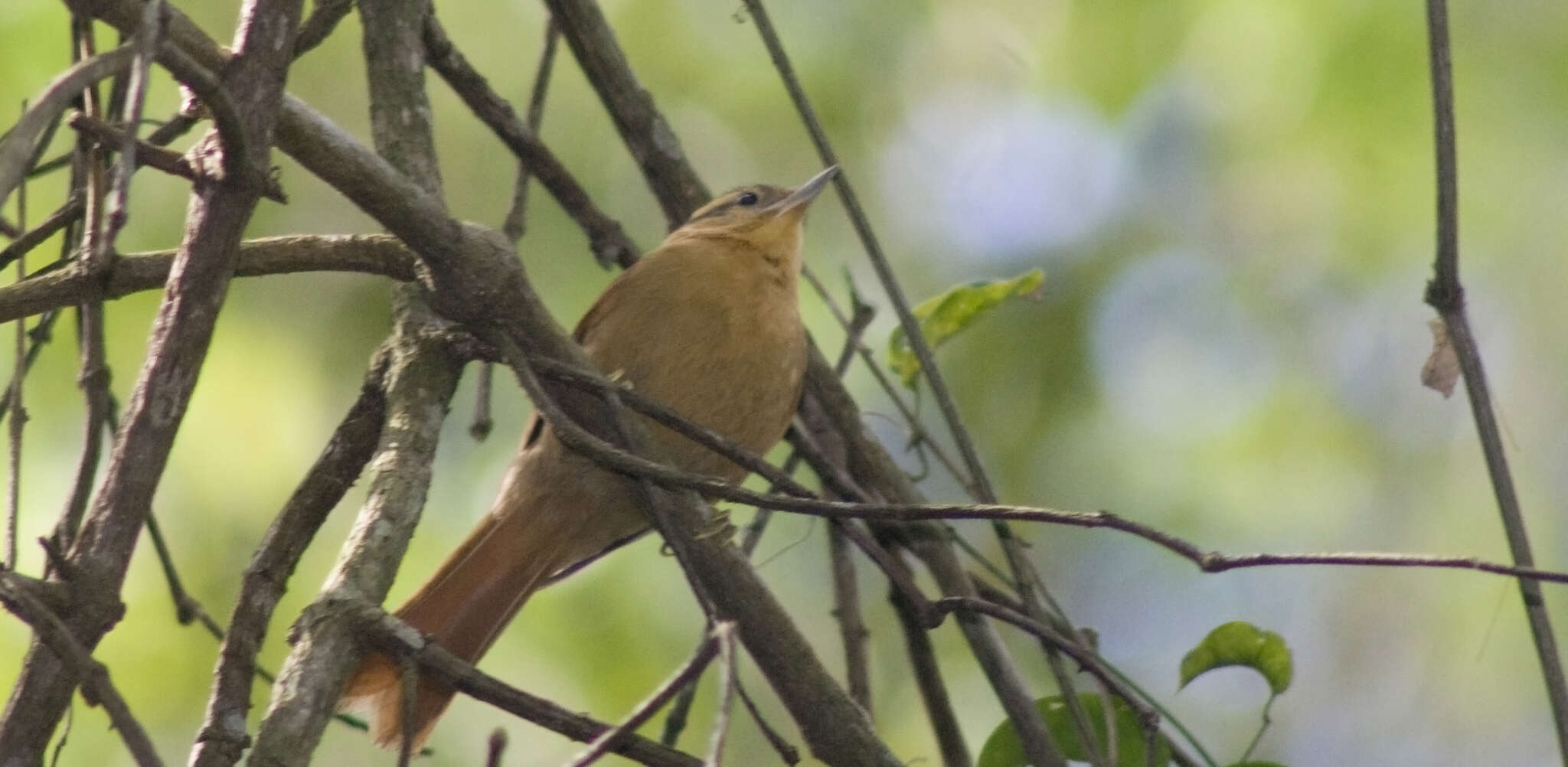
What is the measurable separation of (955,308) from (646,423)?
2.38ft

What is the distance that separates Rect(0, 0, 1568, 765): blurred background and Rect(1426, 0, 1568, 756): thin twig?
297cm

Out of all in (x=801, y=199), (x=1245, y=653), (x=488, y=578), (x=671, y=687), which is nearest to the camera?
(x=671, y=687)

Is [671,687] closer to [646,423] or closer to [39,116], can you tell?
[39,116]

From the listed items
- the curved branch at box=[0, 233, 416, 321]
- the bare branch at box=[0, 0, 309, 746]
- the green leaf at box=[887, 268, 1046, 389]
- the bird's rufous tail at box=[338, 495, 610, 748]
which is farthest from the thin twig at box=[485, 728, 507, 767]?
the green leaf at box=[887, 268, 1046, 389]

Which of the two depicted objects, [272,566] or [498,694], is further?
[272,566]

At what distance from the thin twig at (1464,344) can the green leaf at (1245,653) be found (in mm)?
421

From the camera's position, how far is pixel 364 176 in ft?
6.95

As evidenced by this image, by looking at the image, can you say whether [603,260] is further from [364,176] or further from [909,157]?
[909,157]

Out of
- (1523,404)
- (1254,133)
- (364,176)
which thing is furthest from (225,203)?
(1523,404)

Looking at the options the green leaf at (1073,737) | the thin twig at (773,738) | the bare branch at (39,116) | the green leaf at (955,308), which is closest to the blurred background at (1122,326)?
the green leaf at (955,308)

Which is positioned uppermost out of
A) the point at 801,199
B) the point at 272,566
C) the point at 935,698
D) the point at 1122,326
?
the point at 1122,326

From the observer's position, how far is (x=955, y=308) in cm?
337

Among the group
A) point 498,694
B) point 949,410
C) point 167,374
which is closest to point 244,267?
point 167,374

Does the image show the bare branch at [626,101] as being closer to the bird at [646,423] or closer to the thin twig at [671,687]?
the bird at [646,423]
